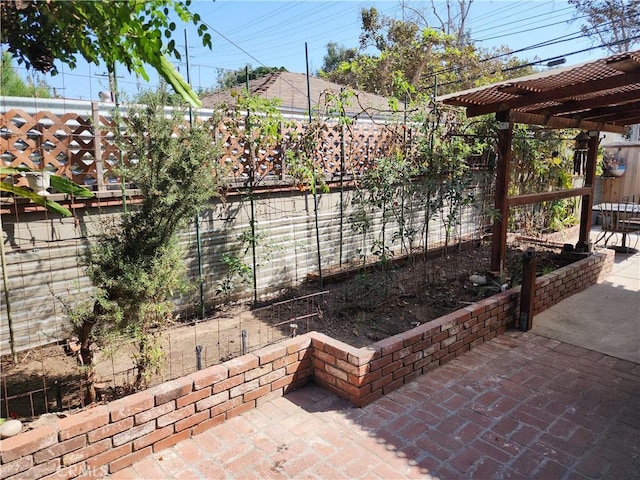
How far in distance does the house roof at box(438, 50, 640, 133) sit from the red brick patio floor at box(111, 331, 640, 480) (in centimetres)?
257

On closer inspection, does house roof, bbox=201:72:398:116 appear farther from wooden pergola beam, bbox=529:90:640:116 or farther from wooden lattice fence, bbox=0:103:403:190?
wooden lattice fence, bbox=0:103:403:190

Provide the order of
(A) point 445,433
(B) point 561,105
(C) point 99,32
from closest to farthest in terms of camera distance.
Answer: (C) point 99,32 → (A) point 445,433 → (B) point 561,105

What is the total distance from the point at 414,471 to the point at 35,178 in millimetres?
3350

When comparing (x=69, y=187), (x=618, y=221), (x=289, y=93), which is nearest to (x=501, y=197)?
(x=618, y=221)

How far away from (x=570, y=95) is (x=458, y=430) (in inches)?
136

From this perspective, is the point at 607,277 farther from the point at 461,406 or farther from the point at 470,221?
the point at 461,406

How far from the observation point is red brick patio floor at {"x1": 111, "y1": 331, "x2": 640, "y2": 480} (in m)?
2.46

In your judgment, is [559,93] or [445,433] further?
[559,93]

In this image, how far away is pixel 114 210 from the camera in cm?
394

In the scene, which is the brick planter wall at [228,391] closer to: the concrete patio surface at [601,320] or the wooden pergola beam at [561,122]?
the concrete patio surface at [601,320]

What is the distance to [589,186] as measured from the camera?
672 cm

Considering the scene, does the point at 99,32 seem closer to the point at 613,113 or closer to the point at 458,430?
the point at 458,430

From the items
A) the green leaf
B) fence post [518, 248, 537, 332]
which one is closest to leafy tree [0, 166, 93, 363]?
the green leaf

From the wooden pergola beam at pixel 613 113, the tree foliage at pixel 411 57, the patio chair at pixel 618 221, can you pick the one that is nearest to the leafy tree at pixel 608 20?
the tree foliage at pixel 411 57
